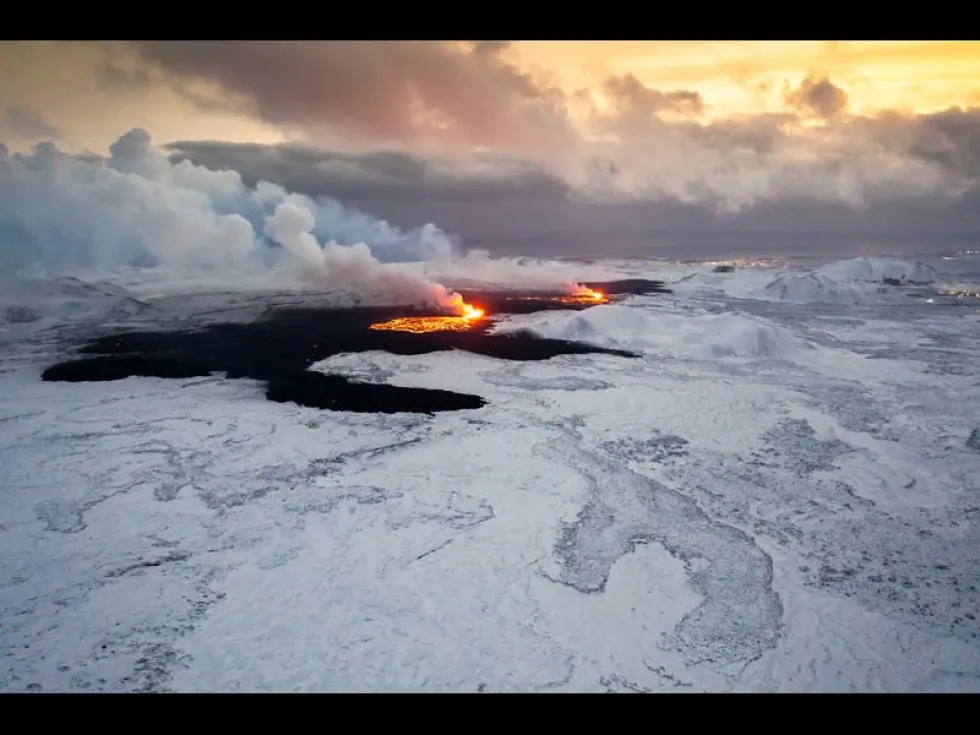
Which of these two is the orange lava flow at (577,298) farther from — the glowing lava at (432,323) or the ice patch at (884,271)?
the ice patch at (884,271)

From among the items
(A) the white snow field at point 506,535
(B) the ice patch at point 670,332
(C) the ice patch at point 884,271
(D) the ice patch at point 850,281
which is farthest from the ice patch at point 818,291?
(A) the white snow field at point 506,535

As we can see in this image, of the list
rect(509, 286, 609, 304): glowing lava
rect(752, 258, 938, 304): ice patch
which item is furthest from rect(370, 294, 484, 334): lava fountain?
rect(752, 258, 938, 304): ice patch

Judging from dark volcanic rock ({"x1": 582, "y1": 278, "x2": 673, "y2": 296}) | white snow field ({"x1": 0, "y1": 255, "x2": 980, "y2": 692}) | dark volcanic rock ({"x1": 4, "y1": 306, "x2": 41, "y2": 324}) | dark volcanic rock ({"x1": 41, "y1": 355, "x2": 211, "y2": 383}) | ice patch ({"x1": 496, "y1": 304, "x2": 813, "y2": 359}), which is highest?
dark volcanic rock ({"x1": 582, "y1": 278, "x2": 673, "y2": 296})

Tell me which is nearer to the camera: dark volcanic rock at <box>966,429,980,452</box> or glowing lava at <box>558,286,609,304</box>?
dark volcanic rock at <box>966,429,980,452</box>

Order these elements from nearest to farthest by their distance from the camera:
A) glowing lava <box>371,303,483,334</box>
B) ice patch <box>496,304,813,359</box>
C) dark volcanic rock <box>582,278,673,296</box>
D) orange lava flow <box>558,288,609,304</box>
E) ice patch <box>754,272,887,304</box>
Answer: ice patch <box>496,304,813,359</box>, glowing lava <box>371,303,483,334</box>, ice patch <box>754,272,887,304</box>, orange lava flow <box>558,288,609,304</box>, dark volcanic rock <box>582,278,673,296</box>

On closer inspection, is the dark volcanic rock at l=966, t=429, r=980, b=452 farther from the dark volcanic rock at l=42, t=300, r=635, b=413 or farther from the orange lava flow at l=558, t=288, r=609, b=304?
the orange lava flow at l=558, t=288, r=609, b=304

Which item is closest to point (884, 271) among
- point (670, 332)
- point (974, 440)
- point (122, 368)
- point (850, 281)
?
point (850, 281)

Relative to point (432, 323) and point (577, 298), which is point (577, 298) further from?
point (432, 323)
